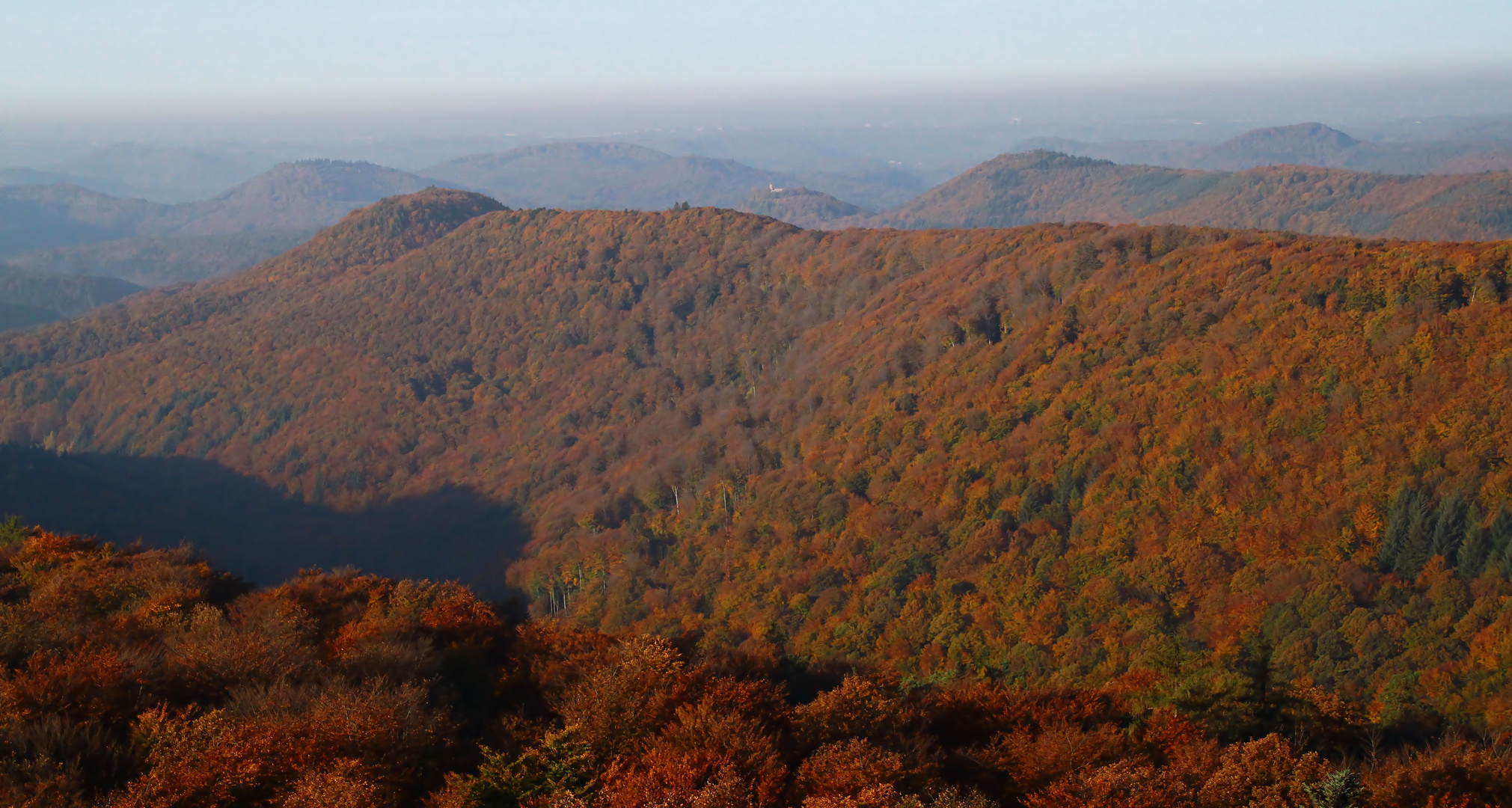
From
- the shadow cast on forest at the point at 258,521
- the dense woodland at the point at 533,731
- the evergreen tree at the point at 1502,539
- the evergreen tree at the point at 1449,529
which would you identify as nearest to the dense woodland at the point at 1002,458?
the evergreen tree at the point at 1502,539

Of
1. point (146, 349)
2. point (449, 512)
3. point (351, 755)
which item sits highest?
point (351, 755)

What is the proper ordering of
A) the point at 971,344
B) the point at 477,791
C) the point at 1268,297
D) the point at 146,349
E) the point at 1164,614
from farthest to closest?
the point at 146,349, the point at 971,344, the point at 1268,297, the point at 1164,614, the point at 477,791

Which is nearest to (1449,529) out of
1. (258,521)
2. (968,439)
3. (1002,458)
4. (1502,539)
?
(1502,539)

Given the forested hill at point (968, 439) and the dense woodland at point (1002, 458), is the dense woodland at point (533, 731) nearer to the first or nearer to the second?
the dense woodland at point (1002, 458)

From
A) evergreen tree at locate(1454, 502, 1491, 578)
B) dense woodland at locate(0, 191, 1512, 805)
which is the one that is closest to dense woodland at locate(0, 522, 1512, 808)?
dense woodland at locate(0, 191, 1512, 805)

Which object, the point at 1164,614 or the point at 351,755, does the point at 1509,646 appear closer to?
the point at 1164,614

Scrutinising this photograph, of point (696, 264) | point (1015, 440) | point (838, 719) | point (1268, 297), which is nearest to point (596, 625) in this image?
point (1015, 440)
